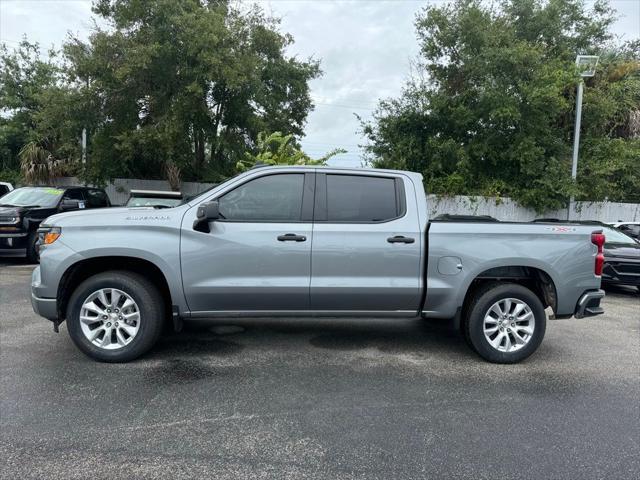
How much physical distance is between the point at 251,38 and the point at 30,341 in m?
14.1

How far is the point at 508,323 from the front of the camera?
4.78 meters

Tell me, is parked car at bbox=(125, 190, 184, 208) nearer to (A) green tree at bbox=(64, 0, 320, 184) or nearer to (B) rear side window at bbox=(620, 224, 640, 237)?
(A) green tree at bbox=(64, 0, 320, 184)

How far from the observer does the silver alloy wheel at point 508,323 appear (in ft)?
15.6

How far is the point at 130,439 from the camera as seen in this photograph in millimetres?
3152

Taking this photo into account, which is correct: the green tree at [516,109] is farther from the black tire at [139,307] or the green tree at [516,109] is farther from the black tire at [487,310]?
the black tire at [139,307]

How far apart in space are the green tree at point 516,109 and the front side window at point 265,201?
40.8 ft

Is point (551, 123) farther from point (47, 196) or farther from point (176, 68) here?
point (47, 196)

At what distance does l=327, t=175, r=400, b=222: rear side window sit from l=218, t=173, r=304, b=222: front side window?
34cm

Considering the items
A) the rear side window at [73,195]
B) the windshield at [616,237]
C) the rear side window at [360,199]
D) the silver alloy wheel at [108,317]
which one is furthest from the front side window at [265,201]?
the rear side window at [73,195]

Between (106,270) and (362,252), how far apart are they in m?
2.53

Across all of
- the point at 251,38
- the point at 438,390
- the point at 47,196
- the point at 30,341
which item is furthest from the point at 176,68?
the point at 438,390

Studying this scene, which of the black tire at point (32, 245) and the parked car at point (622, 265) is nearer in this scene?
the parked car at point (622, 265)

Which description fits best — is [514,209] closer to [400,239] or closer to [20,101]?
[400,239]

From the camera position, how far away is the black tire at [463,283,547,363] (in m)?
4.74
